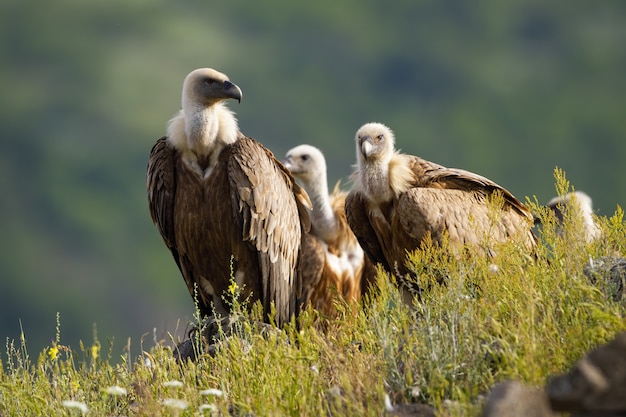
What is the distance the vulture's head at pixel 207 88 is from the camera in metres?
8.05

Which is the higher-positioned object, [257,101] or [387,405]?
[257,101]

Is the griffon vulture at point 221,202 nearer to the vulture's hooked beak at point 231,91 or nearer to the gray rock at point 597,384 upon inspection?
the vulture's hooked beak at point 231,91

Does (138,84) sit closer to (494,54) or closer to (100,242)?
(100,242)

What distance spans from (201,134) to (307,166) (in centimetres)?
220

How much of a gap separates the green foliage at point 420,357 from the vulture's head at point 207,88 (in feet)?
9.54

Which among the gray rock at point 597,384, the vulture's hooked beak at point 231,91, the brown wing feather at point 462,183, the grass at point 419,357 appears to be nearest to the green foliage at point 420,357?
the grass at point 419,357

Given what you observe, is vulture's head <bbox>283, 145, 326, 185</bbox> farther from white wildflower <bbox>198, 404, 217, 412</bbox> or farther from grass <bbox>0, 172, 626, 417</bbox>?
white wildflower <bbox>198, 404, 217, 412</bbox>

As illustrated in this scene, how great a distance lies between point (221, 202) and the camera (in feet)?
25.5

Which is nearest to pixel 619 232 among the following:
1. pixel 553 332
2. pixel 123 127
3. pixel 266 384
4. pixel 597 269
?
pixel 597 269

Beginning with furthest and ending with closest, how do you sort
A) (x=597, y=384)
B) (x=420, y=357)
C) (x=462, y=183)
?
(x=462, y=183) → (x=420, y=357) → (x=597, y=384)

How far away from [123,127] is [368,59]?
30.9 meters

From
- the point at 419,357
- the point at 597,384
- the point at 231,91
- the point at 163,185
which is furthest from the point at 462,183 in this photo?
the point at 597,384

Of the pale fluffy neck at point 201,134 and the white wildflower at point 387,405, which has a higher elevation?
the pale fluffy neck at point 201,134

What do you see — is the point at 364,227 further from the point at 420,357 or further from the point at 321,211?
the point at 420,357
